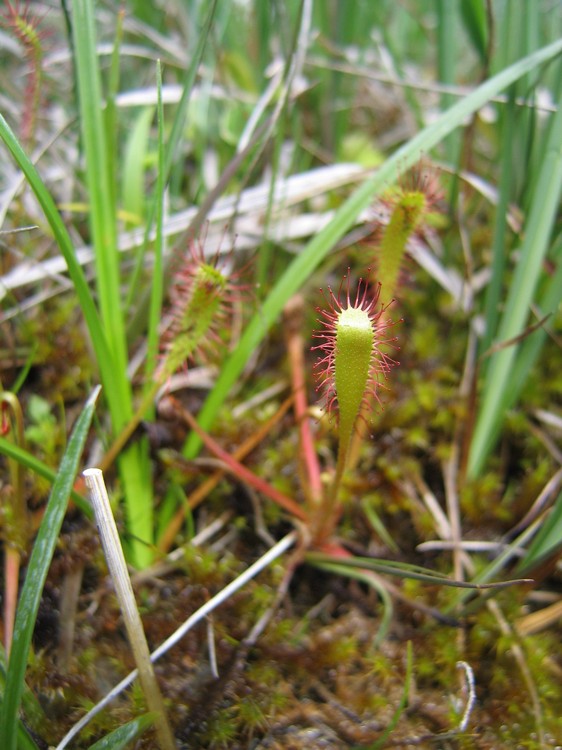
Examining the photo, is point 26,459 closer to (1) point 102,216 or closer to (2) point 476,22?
(1) point 102,216

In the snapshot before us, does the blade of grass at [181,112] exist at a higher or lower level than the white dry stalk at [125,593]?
higher

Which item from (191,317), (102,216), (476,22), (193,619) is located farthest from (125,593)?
(476,22)

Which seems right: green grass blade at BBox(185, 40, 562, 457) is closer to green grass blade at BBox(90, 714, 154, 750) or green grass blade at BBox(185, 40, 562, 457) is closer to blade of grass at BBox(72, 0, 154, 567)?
blade of grass at BBox(72, 0, 154, 567)

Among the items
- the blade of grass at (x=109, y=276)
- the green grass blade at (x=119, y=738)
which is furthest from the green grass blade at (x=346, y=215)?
the green grass blade at (x=119, y=738)

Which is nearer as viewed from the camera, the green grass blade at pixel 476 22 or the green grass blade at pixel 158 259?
the green grass blade at pixel 158 259

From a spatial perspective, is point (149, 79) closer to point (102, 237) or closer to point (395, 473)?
point (102, 237)

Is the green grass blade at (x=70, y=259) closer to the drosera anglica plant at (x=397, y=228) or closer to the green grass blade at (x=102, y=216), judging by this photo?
the green grass blade at (x=102, y=216)
